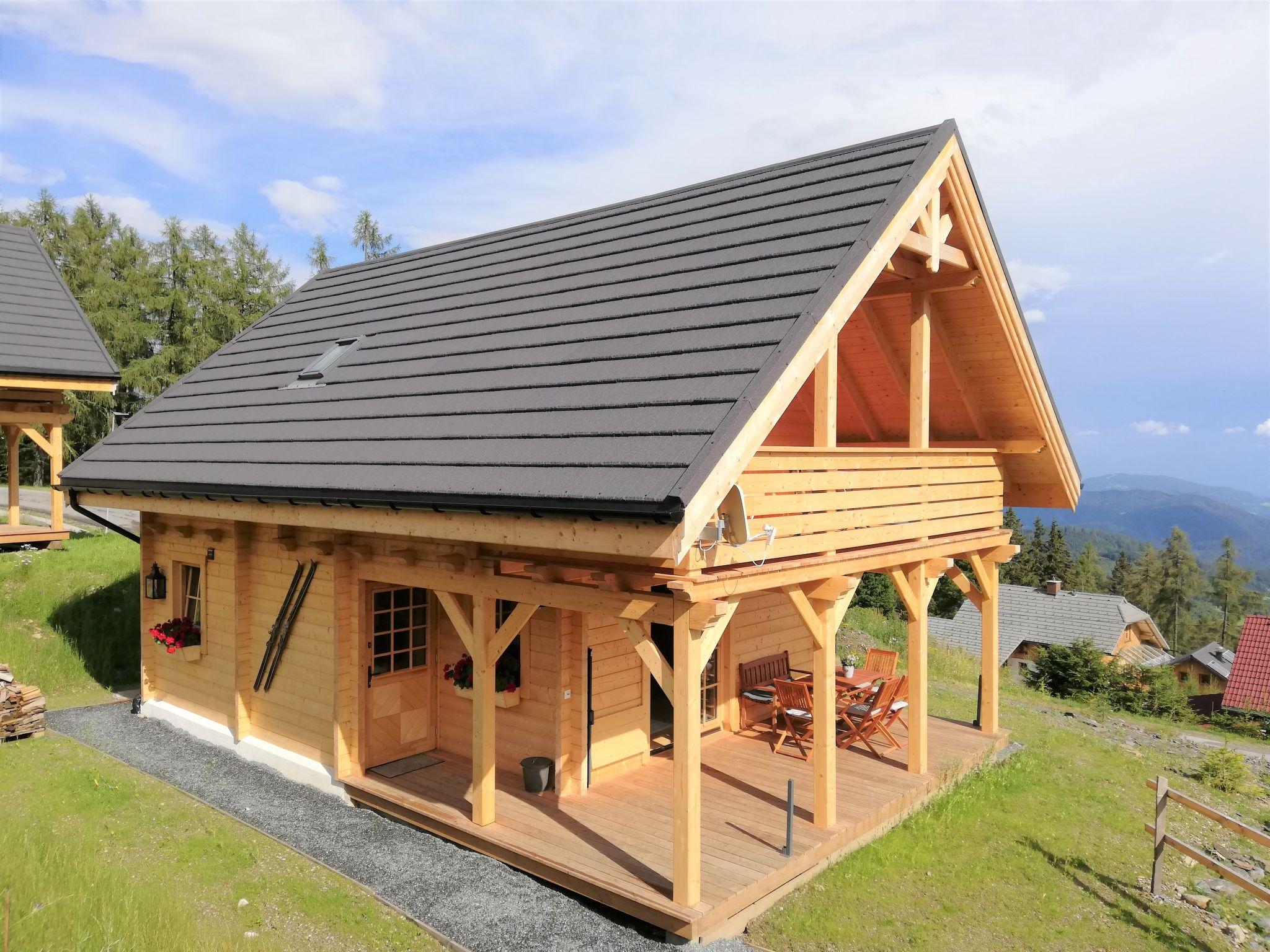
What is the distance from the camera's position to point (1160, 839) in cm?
680

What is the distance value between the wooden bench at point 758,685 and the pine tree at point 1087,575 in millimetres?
57277

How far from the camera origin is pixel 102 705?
10.9m

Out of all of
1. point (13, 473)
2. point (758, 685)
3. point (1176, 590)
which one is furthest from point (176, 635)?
point (1176, 590)

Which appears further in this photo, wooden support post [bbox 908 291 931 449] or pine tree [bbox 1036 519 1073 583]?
pine tree [bbox 1036 519 1073 583]

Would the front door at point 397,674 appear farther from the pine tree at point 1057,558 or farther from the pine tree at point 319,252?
the pine tree at point 1057,558

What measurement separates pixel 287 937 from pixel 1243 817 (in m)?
9.61

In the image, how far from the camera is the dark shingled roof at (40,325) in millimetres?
14281

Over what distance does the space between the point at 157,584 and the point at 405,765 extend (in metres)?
4.36

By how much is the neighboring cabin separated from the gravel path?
3282 cm

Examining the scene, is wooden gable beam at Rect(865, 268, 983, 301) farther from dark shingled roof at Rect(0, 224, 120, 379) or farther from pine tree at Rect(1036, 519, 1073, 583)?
pine tree at Rect(1036, 519, 1073, 583)

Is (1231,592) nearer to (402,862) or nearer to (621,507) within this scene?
(402,862)

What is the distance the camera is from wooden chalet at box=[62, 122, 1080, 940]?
5.55 meters

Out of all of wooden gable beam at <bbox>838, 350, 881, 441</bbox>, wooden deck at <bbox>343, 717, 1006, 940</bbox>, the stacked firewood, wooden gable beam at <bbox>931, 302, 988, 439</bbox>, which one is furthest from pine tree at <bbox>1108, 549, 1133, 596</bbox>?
the stacked firewood

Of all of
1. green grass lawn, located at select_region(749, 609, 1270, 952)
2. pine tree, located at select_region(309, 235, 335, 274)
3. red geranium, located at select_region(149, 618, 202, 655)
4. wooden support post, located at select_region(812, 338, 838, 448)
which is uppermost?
pine tree, located at select_region(309, 235, 335, 274)
